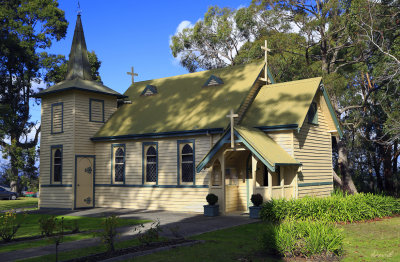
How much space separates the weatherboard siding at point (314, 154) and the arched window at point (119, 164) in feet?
34.6

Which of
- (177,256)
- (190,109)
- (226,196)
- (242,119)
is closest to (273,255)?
(177,256)

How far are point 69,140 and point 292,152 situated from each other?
13451 millimetres

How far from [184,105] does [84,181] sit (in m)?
7.75

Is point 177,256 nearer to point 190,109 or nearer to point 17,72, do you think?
point 190,109

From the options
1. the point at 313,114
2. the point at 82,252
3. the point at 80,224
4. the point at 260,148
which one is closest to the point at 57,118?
the point at 80,224

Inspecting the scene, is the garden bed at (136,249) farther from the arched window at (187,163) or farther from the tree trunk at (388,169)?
the tree trunk at (388,169)

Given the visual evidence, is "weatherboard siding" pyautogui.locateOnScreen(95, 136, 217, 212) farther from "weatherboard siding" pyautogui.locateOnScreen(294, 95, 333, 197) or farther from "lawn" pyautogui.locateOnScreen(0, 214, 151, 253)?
"weatherboard siding" pyautogui.locateOnScreen(294, 95, 333, 197)

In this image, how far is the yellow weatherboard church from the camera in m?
19.0

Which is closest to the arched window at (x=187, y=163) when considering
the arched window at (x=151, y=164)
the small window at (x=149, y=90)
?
the arched window at (x=151, y=164)

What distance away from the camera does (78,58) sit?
27125mm

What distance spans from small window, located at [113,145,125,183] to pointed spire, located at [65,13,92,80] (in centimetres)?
594

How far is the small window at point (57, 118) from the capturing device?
24666 mm

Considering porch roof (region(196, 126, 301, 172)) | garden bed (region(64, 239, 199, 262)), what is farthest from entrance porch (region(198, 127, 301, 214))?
garden bed (region(64, 239, 199, 262))

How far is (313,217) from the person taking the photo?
14992 mm
